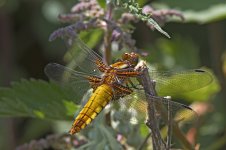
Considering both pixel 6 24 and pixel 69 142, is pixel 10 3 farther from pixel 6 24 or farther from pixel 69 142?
pixel 69 142

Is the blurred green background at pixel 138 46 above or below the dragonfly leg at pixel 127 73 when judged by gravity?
below

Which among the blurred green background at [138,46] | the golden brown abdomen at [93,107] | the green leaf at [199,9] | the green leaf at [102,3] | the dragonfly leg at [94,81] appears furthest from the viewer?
the blurred green background at [138,46]

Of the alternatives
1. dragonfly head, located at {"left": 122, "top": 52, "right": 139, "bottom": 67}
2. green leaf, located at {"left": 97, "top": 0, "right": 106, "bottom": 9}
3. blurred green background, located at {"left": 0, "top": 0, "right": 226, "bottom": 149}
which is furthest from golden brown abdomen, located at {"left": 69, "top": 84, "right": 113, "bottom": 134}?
blurred green background, located at {"left": 0, "top": 0, "right": 226, "bottom": 149}

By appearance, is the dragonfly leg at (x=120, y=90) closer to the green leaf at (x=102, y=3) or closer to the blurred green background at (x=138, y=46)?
the green leaf at (x=102, y=3)

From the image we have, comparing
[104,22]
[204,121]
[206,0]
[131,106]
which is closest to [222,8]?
[206,0]

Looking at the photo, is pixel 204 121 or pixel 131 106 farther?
pixel 204 121

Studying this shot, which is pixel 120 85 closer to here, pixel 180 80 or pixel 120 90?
pixel 120 90

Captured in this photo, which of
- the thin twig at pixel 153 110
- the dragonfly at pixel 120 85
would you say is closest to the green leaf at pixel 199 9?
the dragonfly at pixel 120 85
